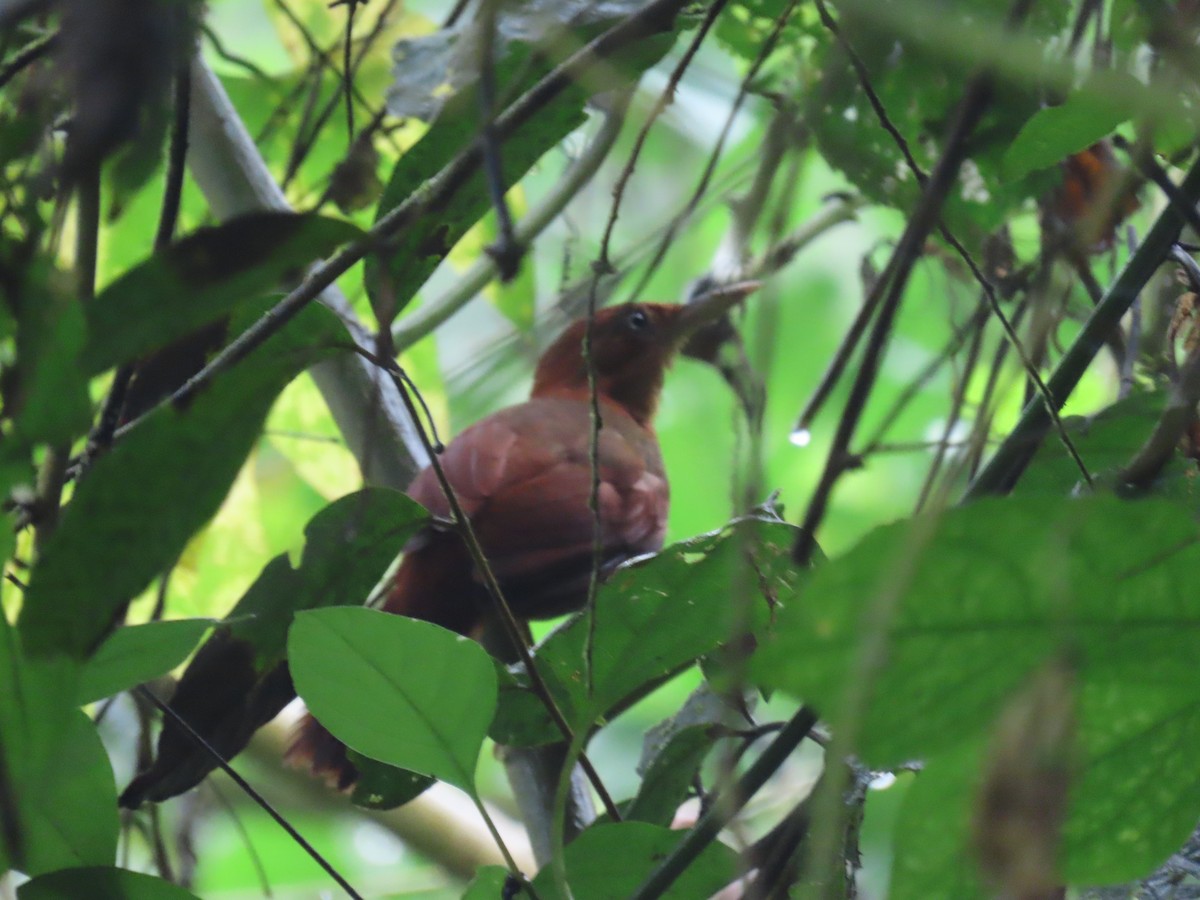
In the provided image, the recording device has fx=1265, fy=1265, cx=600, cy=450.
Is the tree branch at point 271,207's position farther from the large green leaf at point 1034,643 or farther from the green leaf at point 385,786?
the large green leaf at point 1034,643

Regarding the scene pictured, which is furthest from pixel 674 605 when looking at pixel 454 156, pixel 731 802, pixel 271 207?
pixel 271 207

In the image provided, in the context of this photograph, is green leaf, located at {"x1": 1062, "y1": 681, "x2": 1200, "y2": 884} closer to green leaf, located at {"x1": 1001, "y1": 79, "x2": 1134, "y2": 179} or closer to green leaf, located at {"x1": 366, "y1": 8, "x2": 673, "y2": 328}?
green leaf, located at {"x1": 1001, "y1": 79, "x2": 1134, "y2": 179}

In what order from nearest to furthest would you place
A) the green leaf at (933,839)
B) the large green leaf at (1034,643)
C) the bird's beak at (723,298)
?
1. the large green leaf at (1034,643)
2. the green leaf at (933,839)
3. the bird's beak at (723,298)

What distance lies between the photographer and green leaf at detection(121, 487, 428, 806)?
911mm

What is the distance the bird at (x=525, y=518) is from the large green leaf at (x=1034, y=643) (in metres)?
0.87

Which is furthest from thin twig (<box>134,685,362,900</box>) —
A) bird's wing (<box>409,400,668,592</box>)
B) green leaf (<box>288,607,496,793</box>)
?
bird's wing (<box>409,400,668,592</box>)

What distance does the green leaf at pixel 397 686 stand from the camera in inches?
28.3

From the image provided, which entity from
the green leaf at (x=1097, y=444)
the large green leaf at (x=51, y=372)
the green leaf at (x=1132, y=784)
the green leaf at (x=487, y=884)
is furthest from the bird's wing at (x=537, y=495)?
the large green leaf at (x=51, y=372)

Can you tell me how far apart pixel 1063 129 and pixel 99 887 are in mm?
720

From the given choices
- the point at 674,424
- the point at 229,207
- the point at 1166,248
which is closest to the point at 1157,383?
the point at 1166,248

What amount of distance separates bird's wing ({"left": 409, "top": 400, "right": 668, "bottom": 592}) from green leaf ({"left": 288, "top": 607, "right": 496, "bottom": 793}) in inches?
39.1

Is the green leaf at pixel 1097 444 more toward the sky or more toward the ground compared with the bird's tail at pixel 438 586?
more toward the sky

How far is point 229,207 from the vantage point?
148cm

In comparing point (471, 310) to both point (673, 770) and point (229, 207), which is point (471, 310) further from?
point (673, 770)
